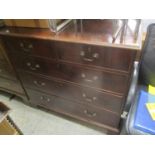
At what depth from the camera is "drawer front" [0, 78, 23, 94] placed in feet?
5.32

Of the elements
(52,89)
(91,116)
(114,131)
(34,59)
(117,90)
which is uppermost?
(34,59)

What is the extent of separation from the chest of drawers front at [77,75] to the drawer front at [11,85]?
0.56ft

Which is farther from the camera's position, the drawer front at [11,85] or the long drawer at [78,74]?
the drawer front at [11,85]

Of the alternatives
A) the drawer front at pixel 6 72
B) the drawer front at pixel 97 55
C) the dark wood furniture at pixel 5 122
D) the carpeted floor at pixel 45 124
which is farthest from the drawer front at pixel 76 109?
the dark wood furniture at pixel 5 122

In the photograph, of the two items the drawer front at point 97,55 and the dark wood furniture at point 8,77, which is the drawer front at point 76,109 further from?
the drawer front at point 97,55

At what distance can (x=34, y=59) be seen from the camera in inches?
46.6

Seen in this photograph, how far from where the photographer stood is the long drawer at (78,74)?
37.7 inches

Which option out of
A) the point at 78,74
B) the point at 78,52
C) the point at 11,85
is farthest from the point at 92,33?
the point at 11,85

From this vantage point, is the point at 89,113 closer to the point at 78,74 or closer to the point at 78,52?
the point at 78,74
